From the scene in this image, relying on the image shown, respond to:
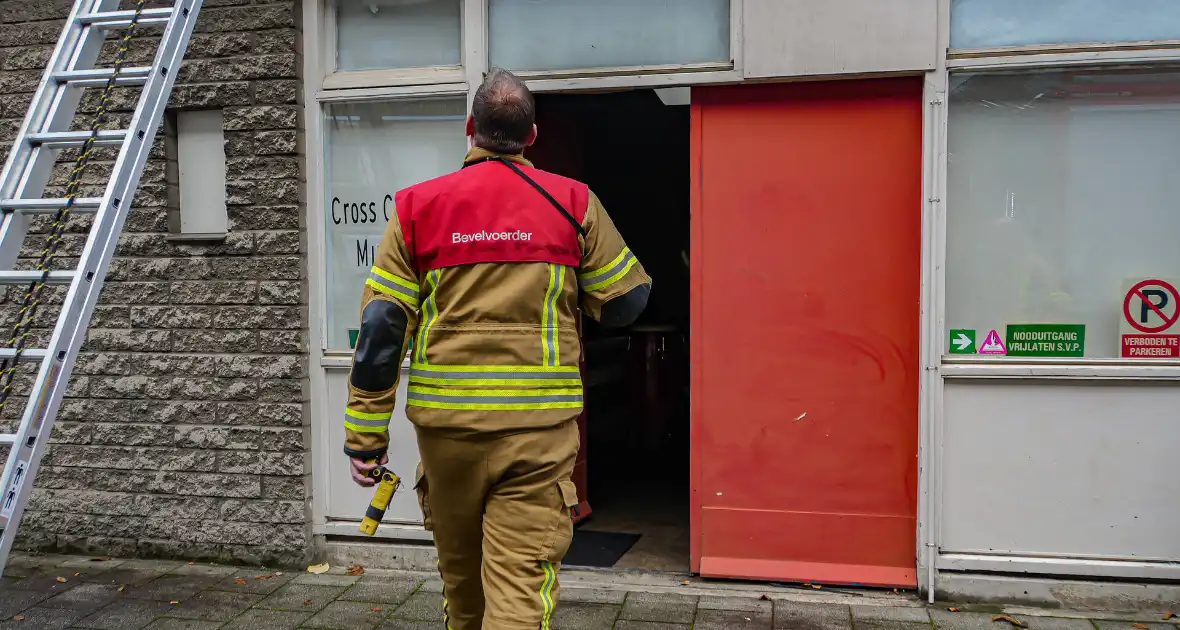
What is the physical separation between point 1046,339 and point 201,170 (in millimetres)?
4478

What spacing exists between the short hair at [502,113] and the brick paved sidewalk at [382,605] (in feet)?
7.64

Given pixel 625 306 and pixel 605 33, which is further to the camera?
pixel 605 33

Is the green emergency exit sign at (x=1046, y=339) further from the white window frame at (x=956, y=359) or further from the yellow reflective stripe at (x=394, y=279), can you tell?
the yellow reflective stripe at (x=394, y=279)

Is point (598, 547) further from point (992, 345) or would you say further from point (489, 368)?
point (489, 368)

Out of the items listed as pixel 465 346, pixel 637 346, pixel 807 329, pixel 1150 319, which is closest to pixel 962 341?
pixel 807 329

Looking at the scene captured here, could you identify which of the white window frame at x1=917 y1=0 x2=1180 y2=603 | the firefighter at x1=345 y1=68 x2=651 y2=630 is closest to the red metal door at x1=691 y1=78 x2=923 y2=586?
the white window frame at x1=917 y1=0 x2=1180 y2=603

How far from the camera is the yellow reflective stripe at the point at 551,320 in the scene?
2.99m

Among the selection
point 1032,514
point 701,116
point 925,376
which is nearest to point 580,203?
point 701,116

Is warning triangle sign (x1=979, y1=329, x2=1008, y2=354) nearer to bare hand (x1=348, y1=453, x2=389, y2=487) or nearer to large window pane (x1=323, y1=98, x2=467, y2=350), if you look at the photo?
large window pane (x1=323, y1=98, x2=467, y2=350)

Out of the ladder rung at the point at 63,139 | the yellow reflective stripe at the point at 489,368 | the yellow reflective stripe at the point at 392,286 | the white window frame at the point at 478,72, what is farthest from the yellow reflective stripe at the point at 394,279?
the white window frame at the point at 478,72

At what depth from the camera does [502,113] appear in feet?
9.89

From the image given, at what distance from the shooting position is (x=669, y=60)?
15.7 feet

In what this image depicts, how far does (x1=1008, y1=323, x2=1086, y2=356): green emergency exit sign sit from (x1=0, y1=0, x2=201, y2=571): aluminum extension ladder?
12.8 feet

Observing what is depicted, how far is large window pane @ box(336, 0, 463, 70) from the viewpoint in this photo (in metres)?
5.07
